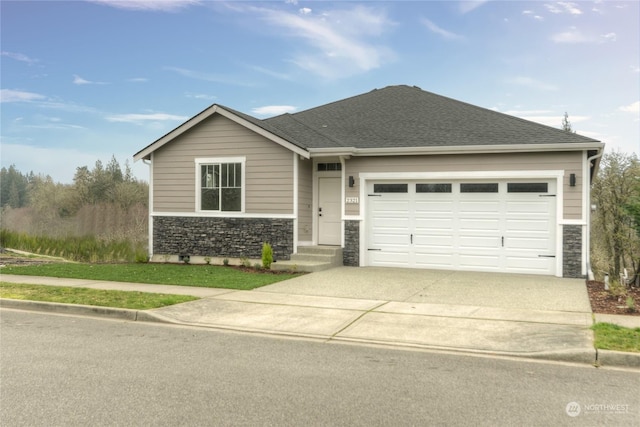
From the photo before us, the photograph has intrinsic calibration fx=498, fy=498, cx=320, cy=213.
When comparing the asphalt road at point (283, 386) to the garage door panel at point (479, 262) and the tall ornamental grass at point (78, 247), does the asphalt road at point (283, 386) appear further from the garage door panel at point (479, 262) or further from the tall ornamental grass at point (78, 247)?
the tall ornamental grass at point (78, 247)

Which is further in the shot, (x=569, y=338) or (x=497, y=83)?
(x=497, y=83)

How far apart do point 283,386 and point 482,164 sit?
397 inches

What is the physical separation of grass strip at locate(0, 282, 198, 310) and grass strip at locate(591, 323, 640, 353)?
660 centimetres

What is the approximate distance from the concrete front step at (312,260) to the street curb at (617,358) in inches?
322

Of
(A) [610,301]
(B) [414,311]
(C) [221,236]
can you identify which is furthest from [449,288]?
(C) [221,236]

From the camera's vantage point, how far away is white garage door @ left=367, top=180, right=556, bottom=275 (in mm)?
12898

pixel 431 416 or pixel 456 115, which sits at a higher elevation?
pixel 456 115

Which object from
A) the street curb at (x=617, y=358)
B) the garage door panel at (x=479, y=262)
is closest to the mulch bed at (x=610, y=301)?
the garage door panel at (x=479, y=262)

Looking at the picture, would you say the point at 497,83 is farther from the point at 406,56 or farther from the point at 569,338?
the point at 569,338

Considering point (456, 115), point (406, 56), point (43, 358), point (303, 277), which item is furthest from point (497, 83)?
point (43, 358)

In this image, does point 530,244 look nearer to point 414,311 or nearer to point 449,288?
point 449,288

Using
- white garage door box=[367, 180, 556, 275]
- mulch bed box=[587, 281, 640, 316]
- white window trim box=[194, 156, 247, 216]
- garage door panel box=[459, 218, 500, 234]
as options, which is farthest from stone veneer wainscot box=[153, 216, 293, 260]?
mulch bed box=[587, 281, 640, 316]

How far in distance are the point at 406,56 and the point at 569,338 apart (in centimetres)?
1682

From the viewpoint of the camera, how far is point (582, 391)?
4812mm
